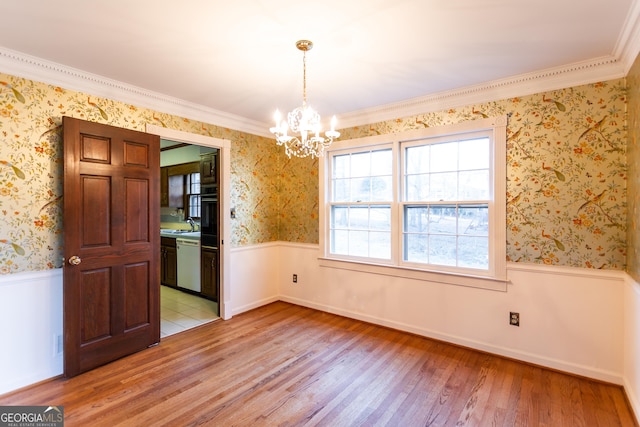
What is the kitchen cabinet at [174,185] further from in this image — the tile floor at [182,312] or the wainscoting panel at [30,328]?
the wainscoting panel at [30,328]

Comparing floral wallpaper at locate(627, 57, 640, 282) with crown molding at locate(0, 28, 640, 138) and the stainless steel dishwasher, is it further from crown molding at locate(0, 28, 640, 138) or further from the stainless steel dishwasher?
the stainless steel dishwasher

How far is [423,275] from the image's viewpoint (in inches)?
131

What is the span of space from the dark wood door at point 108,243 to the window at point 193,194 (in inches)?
97.2

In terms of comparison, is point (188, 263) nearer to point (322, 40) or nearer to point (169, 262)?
point (169, 262)

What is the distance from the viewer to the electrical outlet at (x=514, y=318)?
283 cm

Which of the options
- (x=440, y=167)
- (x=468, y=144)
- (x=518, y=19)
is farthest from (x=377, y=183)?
(x=518, y=19)

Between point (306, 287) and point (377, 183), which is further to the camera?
point (306, 287)

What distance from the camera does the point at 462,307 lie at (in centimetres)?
311

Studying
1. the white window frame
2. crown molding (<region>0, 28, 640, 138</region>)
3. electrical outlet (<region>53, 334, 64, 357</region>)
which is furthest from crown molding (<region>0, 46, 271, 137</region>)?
electrical outlet (<region>53, 334, 64, 357</region>)

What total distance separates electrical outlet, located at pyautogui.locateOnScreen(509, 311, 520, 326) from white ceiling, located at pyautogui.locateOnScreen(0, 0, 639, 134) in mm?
2127

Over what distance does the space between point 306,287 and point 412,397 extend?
7.25 ft

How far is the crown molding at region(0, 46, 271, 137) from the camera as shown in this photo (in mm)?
2371

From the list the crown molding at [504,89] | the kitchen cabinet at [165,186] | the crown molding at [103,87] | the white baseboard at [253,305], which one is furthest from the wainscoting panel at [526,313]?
the kitchen cabinet at [165,186]

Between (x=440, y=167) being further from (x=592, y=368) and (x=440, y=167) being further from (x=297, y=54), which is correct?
(x=592, y=368)
